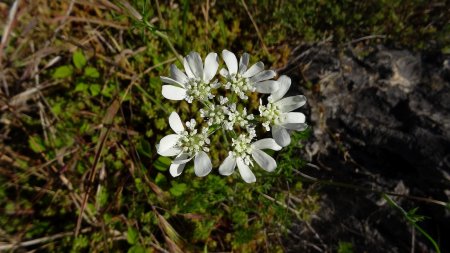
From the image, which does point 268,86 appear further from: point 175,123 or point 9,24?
point 9,24

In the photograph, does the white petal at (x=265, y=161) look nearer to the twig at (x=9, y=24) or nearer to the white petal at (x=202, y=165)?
the white petal at (x=202, y=165)

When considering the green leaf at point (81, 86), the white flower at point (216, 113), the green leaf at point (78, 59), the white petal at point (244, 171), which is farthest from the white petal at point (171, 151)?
the green leaf at point (78, 59)

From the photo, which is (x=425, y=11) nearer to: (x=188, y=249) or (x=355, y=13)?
(x=355, y=13)

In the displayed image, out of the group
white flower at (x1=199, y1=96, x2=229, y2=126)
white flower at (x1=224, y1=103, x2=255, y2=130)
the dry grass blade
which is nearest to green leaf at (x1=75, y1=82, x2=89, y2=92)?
the dry grass blade

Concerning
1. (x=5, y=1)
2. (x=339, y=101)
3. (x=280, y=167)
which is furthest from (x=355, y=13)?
(x=5, y=1)

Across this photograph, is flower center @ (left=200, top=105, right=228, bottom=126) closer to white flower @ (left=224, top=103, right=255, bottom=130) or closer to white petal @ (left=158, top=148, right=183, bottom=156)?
white flower @ (left=224, top=103, right=255, bottom=130)

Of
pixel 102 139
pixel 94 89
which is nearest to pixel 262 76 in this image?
pixel 102 139

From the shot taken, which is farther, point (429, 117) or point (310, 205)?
point (310, 205)
